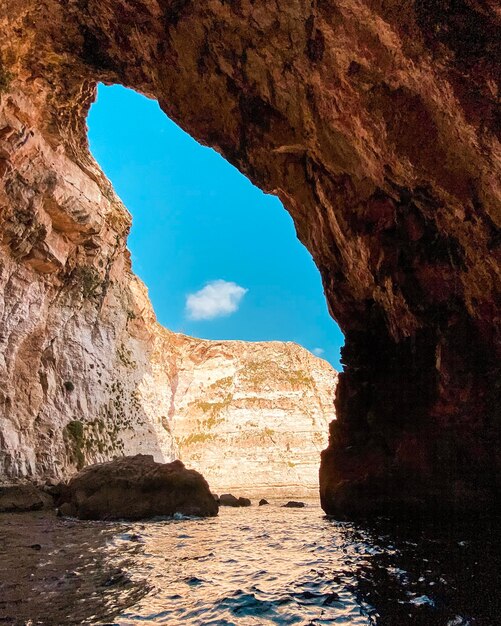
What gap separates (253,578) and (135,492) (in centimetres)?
782

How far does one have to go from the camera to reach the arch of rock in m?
7.33

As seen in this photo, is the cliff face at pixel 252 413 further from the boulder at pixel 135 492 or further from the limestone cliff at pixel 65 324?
the boulder at pixel 135 492

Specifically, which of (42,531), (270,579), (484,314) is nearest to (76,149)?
(42,531)

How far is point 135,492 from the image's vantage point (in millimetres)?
11969

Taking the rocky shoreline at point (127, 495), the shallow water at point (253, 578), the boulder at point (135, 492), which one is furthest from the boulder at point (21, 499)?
the shallow water at point (253, 578)

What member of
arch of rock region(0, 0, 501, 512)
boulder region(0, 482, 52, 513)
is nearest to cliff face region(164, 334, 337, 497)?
boulder region(0, 482, 52, 513)

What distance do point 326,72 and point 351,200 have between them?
11.0ft

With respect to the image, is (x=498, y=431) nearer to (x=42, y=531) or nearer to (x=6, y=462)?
(x=42, y=531)

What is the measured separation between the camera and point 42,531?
27.9 feet

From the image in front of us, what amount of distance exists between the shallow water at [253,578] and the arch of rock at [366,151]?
2.96 m

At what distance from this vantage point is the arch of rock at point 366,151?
7.33m

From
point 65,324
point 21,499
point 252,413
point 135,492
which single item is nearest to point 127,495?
point 135,492

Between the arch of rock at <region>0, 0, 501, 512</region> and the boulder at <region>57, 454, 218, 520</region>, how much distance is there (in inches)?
156

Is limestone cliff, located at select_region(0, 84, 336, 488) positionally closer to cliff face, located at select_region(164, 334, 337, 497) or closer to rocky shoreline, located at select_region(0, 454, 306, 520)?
cliff face, located at select_region(164, 334, 337, 497)
